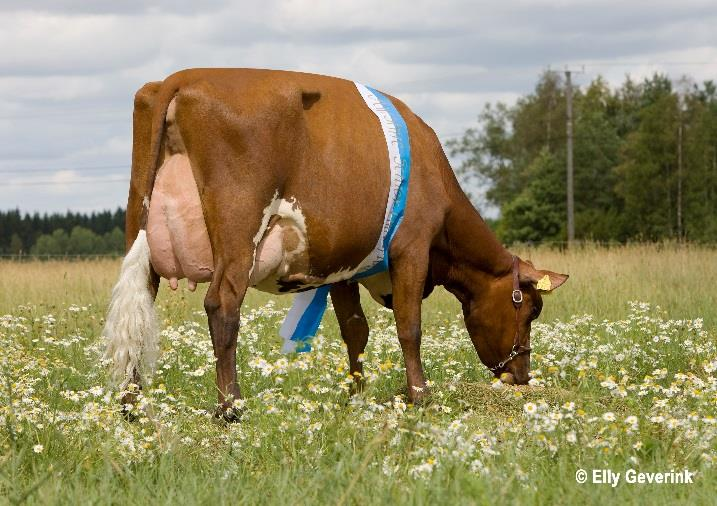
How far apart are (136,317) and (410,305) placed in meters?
1.89

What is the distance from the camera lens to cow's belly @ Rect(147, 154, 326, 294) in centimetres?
681

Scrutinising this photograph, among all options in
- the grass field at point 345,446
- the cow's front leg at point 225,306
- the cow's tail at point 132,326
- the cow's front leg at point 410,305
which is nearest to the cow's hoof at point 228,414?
the cow's front leg at point 225,306

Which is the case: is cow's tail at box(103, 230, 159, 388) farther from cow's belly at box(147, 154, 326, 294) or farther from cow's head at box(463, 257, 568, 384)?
cow's head at box(463, 257, 568, 384)

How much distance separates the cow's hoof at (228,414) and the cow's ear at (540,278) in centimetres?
276

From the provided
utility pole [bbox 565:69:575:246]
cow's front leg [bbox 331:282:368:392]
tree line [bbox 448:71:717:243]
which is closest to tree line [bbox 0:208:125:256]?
tree line [bbox 448:71:717:243]

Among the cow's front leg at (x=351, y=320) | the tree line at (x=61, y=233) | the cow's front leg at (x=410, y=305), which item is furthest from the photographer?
the tree line at (x=61, y=233)

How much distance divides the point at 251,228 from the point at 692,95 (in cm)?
6381

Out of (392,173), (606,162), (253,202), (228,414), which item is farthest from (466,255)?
(606,162)

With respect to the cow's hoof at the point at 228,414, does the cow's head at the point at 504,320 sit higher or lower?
higher

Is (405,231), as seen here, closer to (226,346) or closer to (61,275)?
(226,346)

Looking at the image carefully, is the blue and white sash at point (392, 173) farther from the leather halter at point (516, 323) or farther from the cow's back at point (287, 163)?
the leather halter at point (516, 323)

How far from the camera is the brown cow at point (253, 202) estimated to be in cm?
668

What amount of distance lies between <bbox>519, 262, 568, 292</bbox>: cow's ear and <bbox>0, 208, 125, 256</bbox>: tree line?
3027 inches

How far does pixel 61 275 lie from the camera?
1820cm
